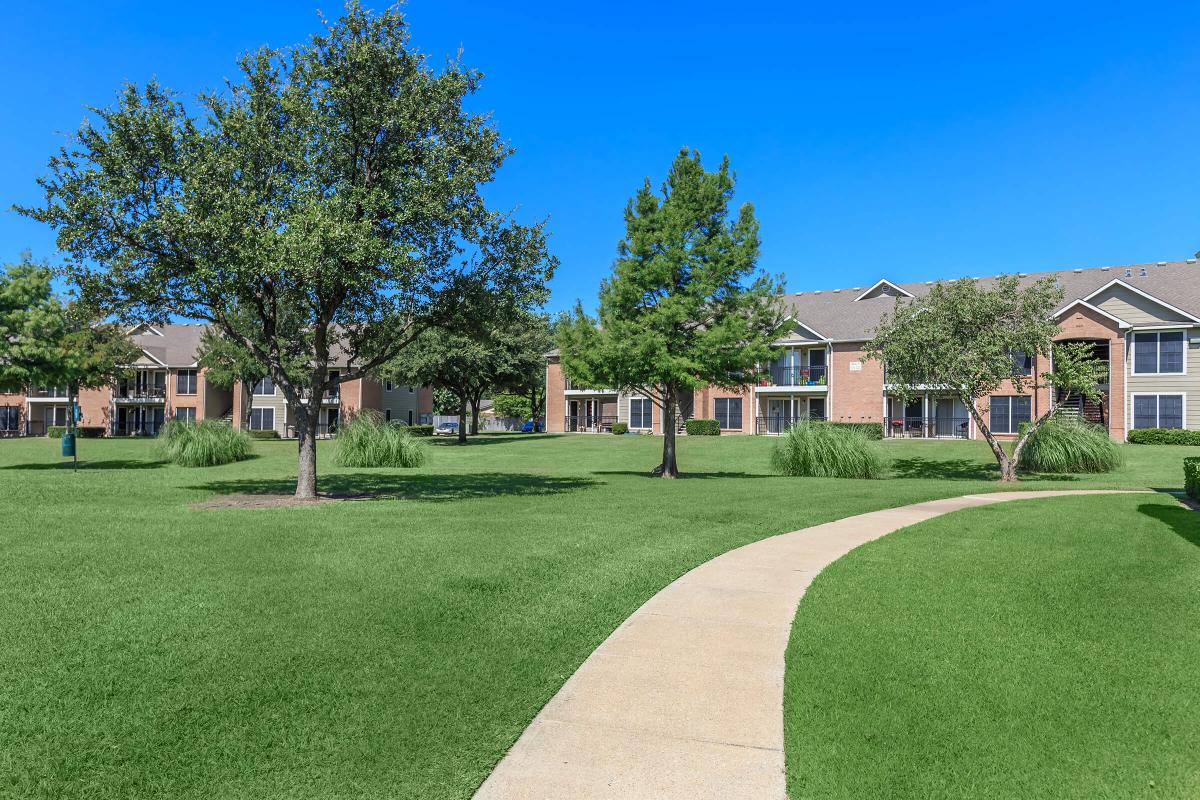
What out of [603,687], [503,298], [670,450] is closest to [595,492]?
[503,298]

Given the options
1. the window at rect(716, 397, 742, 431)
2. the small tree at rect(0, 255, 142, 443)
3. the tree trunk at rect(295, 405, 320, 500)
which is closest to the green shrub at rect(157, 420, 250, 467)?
the small tree at rect(0, 255, 142, 443)


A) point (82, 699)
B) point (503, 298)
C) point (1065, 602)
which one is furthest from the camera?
point (503, 298)

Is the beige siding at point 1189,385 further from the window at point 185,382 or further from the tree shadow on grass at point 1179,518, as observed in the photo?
the window at point 185,382

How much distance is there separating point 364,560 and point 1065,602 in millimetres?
6830

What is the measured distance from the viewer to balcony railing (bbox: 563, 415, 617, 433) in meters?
53.9

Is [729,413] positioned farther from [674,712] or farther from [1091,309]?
[674,712]

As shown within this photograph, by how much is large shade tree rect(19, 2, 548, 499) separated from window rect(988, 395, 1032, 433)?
31.6 meters

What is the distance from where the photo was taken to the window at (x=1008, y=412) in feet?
126

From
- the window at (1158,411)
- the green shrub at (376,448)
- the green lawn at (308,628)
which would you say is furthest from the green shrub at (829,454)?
the window at (1158,411)

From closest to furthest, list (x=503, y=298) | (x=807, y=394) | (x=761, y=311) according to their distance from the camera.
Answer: (x=503, y=298)
(x=761, y=311)
(x=807, y=394)

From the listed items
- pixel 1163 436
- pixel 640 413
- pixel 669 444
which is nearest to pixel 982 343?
pixel 669 444

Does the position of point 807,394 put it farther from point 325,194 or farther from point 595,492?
point 325,194

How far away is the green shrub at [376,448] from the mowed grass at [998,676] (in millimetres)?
20336

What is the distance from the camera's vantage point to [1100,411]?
37250mm
